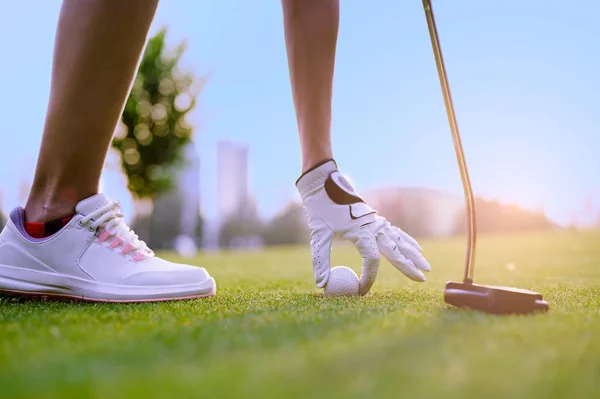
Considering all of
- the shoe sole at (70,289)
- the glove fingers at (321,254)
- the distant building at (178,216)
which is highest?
the glove fingers at (321,254)

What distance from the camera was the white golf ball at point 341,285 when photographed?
1.73 m

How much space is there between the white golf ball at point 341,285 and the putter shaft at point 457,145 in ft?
1.22

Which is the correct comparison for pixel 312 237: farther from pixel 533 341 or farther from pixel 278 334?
pixel 533 341

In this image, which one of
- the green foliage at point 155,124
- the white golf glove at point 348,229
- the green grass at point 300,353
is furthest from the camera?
the green foliage at point 155,124

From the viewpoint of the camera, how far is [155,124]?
15.2 metres

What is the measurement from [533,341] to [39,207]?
141 cm

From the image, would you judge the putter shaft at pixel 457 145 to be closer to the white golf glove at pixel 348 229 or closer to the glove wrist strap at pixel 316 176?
the white golf glove at pixel 348 229

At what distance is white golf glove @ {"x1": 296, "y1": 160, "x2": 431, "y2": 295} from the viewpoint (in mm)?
1723

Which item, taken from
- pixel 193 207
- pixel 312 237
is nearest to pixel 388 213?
pixel 193 207

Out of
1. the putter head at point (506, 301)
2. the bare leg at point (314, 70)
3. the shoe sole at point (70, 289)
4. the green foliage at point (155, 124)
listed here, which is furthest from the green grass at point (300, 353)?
the green foliage at point (155, 124)

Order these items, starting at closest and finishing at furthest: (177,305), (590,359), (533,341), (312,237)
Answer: (590,359) < (533,341) < (177,305) < (312,237)

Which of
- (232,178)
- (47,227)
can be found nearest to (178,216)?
(232,178)

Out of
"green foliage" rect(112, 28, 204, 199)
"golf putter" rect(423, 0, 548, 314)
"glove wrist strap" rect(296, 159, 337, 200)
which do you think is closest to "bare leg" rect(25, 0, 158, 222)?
"glove wrist strap" rect(296, 159, 337, 200)

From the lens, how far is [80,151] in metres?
1.57
